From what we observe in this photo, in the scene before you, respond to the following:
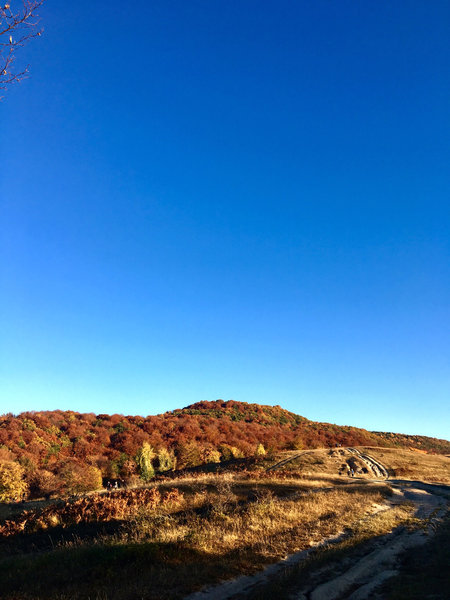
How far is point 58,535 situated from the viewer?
1440 cm

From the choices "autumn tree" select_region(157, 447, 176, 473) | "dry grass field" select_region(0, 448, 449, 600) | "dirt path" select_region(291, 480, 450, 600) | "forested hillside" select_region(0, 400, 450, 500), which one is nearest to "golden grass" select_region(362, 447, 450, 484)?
"forested hillside" select_region(0, 400, 450, 500)

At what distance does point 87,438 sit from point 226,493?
82001 mm

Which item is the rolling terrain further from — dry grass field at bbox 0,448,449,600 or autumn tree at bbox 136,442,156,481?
autumn tree at bbox 136,442,156,481

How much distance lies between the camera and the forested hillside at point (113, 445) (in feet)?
167

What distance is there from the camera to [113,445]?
8838cm

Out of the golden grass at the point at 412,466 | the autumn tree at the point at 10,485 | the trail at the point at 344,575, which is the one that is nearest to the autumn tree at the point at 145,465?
the autumn tree at the point at 10,485

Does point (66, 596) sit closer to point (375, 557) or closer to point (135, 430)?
point (375, 557)

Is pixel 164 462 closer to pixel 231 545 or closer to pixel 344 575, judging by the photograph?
pixel 231 545

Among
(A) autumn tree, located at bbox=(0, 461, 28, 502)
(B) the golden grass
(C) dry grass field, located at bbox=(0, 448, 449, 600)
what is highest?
(C) dry grass field, located at bbox=(0, 448, 449, 600)

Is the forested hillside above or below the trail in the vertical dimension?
below

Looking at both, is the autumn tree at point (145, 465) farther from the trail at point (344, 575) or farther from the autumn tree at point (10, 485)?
the trail at point (344, 575)

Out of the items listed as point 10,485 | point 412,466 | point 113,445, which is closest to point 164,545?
point 10,485

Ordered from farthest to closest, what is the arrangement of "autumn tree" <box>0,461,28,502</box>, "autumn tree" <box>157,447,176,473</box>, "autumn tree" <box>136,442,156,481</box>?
"autumn tree" <box>157,447,176,473</box>
"autumn tree" <box>136,442,156,481</box>
"autumn tree" <box>0,461,28,502</box>

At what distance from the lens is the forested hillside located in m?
50.9
